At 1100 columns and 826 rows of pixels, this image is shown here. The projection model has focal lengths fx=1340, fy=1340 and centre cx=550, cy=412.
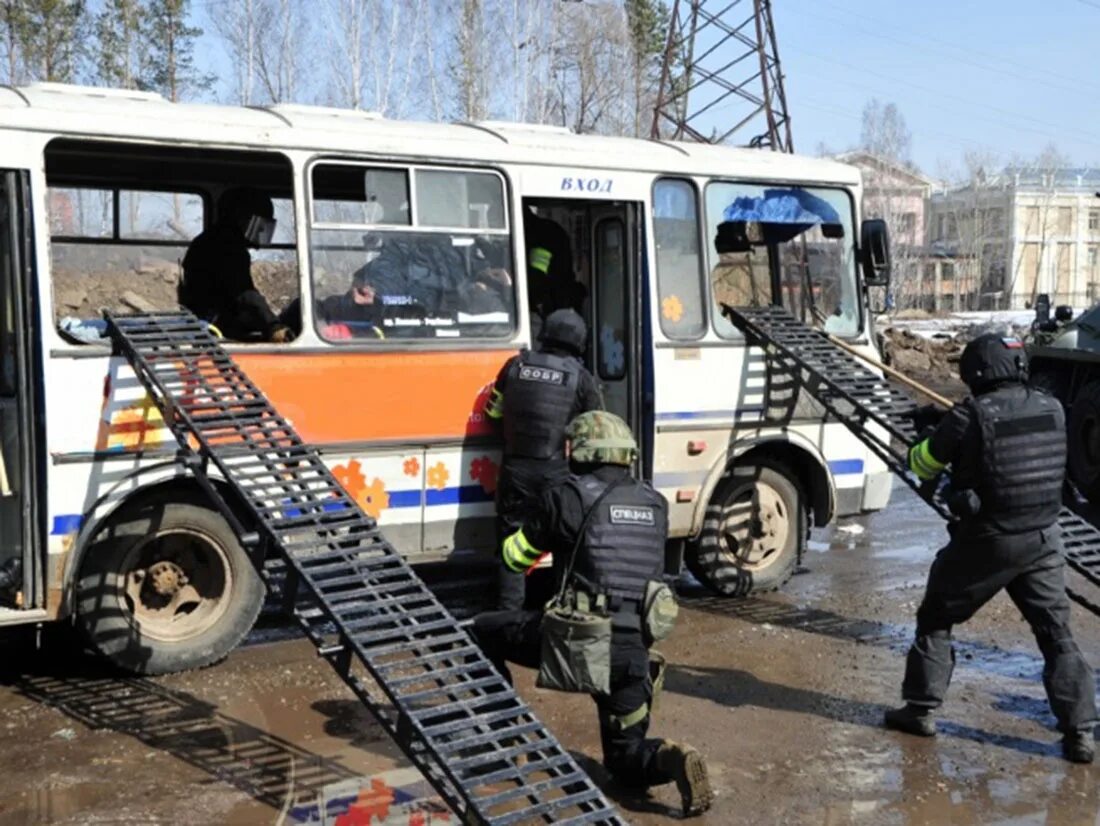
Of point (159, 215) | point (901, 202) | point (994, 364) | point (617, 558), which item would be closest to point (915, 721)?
point (994, 364)

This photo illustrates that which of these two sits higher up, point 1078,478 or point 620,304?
point 620,304

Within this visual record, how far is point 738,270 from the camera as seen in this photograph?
844 centimetres

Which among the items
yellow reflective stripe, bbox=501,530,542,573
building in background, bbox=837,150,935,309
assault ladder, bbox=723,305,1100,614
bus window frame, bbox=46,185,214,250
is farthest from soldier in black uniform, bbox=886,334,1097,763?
building in background, bbox=837,150,935,309

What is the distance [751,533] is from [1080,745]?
303 cm

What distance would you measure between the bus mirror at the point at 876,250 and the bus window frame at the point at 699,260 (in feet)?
3.98

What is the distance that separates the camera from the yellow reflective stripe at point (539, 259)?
7.65 metres

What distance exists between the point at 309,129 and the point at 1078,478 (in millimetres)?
9550

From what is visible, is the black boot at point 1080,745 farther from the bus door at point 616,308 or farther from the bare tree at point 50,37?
the bare tree at point 50,37

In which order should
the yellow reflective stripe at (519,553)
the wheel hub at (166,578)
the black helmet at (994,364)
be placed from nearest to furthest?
the yellow reflective stripe at (519,553), the black helmet at (994,364), the wheel hub at (166,578)

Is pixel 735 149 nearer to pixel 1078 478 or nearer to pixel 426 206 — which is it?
pixel 426 206

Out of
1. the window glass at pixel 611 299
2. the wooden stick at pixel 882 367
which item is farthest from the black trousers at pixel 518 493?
the wooden stick at pixel 882 367

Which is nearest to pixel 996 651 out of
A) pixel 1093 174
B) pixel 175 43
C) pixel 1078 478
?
Result: pixel 1078 478

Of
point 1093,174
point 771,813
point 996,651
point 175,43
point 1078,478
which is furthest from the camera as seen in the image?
point 1093,174

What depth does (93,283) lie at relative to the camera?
700 centimetres
